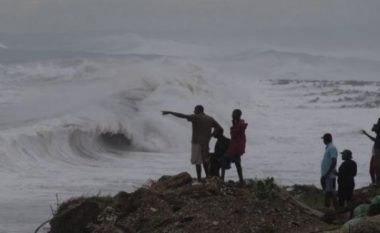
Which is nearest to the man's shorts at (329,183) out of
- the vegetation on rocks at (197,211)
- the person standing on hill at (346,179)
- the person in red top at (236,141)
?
the person standing on hill at (346,179)

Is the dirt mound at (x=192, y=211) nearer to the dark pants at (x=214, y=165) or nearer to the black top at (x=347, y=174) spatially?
the dark pants at (x=214, y=165)

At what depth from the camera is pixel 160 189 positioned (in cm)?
1070

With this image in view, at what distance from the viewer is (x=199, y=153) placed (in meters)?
12.0

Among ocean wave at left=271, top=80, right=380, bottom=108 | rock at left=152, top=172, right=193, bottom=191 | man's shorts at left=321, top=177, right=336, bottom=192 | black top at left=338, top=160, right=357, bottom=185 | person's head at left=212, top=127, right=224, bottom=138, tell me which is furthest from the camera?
ocean wave at left=271, top=80, right=380, bottom=108

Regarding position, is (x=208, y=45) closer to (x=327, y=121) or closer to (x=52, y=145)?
(x=327, y=121)

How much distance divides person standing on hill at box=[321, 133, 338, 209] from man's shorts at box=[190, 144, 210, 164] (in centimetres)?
162

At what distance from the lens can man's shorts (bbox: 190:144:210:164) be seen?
471 inches

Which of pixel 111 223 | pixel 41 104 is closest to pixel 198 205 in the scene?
pixel 111 223

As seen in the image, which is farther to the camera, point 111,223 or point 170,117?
point 170,117

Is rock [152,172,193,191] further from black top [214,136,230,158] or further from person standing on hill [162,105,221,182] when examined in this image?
black top [214,136,230,158]

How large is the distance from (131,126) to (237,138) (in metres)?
14.9

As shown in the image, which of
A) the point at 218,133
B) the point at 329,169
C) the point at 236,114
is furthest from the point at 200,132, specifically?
the point at 329,169

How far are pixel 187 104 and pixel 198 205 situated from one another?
24270 mm

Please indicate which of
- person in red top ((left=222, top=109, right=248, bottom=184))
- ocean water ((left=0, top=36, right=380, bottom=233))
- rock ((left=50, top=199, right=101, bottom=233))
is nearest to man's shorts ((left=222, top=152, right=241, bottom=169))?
person in red top ((left=222, top=109, right=248, bottom=184))
